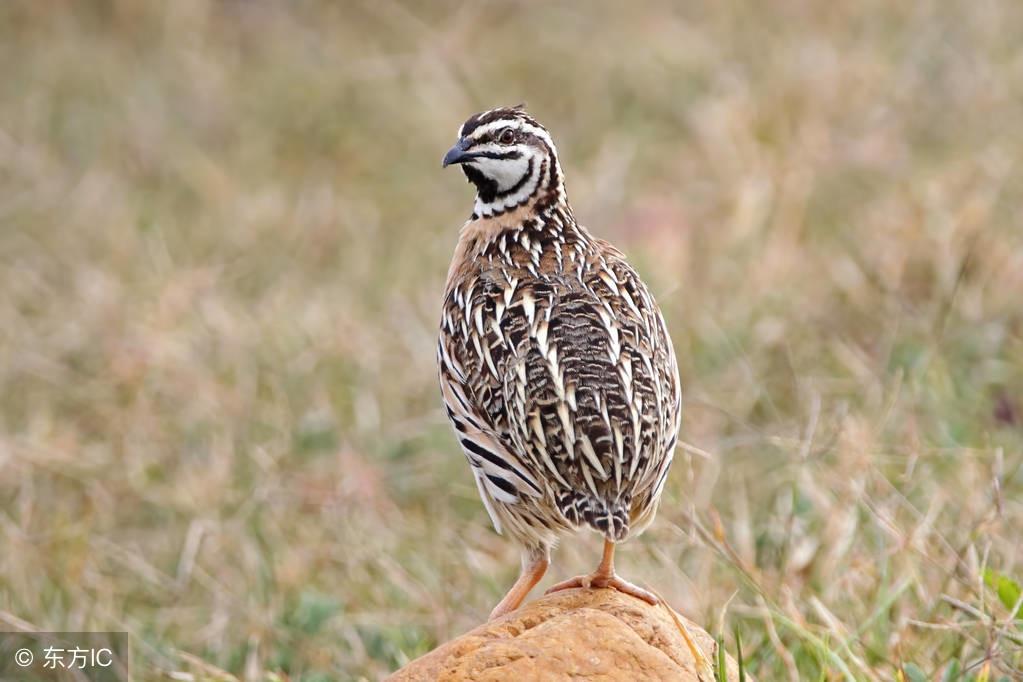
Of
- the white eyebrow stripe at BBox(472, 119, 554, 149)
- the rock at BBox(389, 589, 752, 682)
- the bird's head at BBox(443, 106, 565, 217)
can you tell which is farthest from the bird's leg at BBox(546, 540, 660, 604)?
the white eyebrow stripe at BBox(472, 119, 554, 149)

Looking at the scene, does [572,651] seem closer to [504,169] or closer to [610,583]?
[610,583]

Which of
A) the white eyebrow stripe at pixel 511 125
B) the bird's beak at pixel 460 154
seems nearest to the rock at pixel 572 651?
the bird's beak at pixel 460 154

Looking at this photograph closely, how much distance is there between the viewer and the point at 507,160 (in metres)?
6.28

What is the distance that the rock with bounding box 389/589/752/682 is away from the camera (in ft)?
15.7

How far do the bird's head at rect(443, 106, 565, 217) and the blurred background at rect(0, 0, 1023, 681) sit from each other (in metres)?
1.30

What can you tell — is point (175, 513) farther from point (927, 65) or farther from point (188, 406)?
point (927, 65)

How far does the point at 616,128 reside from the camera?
13539 mm

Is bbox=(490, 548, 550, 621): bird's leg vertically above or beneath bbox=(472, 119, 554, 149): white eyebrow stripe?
beneath

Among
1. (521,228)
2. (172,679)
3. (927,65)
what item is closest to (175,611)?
(172,679)

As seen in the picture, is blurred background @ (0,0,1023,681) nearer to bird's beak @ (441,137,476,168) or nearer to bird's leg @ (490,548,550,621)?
bird's leg @ (490,548,550,621)

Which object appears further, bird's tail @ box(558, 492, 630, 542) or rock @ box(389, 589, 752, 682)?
bird's tail @ box(558, 492, 630, 542)

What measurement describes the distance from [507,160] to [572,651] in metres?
2.18

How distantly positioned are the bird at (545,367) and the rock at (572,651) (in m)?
0.28

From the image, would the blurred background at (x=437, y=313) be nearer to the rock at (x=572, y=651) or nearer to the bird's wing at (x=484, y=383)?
the rock at (x=572, y=651)
